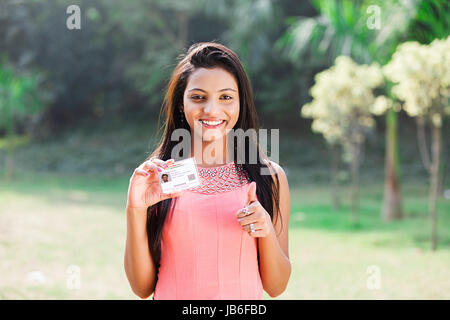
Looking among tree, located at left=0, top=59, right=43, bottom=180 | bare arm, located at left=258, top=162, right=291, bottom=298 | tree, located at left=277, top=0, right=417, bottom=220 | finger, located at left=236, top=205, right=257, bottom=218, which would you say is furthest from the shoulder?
tree, located at left=0, top=59, right=43, bottom=180

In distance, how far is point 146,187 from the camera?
1508 mm

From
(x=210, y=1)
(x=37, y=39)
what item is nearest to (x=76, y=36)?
(x=37, y=39)

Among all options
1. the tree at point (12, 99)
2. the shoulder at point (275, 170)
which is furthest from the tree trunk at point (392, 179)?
the tree at point (12, 99)

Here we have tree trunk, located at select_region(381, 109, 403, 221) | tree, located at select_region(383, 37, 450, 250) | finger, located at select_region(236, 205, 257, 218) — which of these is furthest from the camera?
tree trunk, located at select_region(381, 109, 403, 221)

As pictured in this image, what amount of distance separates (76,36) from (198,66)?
21.0m

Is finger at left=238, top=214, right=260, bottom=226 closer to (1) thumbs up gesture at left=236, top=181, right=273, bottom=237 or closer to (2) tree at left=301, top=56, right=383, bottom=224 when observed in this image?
(1) thumbs up gesture at left=236, top=181, right=273, bottom=237

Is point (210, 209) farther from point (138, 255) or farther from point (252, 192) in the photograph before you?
point (138, 255)

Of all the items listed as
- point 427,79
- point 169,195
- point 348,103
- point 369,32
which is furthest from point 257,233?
point 348,103

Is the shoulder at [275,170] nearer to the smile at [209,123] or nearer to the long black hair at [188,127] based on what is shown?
the long black hair at [188,127]

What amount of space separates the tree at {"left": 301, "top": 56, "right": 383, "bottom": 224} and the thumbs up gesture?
7395 mm

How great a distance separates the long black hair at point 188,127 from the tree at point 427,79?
527cm

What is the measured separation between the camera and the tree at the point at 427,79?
6.33m

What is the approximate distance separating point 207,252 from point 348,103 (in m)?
7.99

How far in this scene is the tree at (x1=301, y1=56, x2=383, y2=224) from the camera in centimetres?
882
